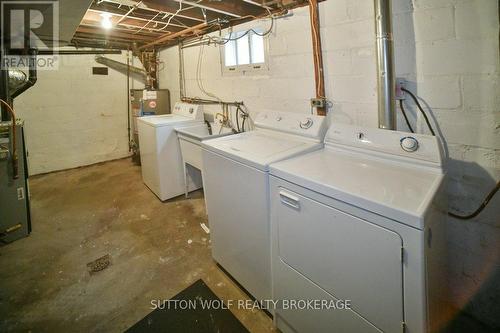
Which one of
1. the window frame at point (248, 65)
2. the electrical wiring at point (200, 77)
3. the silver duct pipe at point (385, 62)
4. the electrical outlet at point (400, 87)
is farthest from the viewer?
the electrical wiring at point (200, 77)

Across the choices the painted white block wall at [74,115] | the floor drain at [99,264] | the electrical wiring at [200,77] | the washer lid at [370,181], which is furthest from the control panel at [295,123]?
the painted white block wall at [74,115]

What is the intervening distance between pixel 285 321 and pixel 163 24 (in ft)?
10.8

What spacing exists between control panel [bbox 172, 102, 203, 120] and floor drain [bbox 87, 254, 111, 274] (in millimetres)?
1856

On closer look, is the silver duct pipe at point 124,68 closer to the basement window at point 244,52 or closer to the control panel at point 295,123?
the basement window at point 244,52

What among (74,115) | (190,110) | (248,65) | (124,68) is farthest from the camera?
(124,68)

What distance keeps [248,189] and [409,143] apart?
87 centimetres

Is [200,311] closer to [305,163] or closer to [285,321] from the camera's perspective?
[285,321]

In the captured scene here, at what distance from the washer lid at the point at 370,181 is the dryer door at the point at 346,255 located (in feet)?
0.24

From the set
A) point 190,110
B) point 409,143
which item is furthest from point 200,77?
point 409,143

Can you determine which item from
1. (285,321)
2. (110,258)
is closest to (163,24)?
(110,258)

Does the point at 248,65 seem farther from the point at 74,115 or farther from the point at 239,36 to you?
the point at 74,115

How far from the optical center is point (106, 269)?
192 centimetres

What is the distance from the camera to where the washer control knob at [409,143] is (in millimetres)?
1235

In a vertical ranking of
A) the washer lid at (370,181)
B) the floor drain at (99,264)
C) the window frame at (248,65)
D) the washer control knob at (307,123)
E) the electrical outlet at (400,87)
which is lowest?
the floor drain at (99,264)
